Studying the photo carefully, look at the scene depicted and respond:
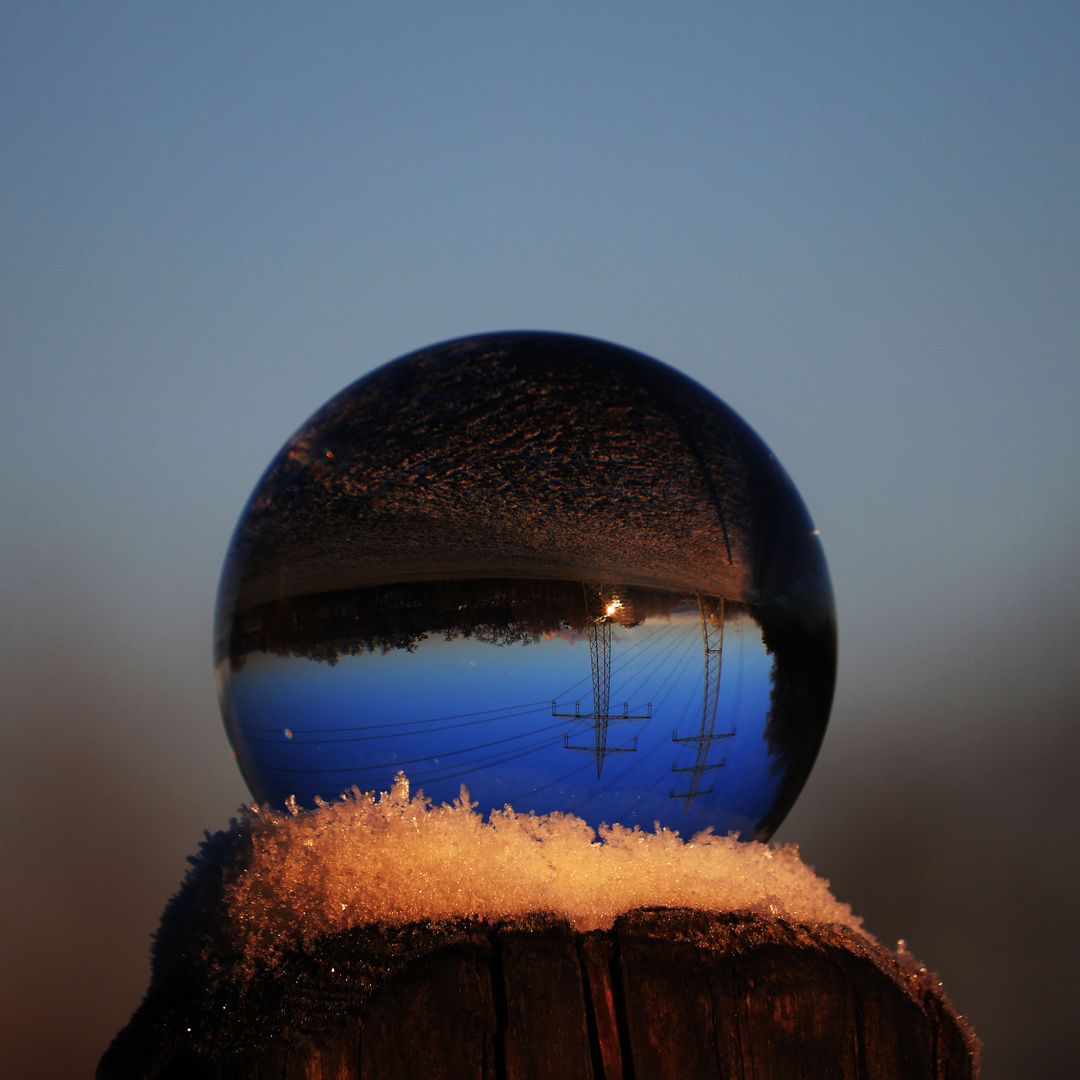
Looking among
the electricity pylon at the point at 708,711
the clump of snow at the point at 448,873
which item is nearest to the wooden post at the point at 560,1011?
the clump of snow at the point at 448,873

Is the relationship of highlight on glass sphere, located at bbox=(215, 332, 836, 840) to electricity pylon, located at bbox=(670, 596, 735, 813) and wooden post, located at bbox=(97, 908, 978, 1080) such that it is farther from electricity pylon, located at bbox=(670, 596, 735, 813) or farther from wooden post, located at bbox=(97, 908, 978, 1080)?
wooden post, located at bbox=(97, 908, 978, 1080)

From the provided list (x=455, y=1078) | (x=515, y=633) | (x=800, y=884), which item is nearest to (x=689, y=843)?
(x=800, y=884)

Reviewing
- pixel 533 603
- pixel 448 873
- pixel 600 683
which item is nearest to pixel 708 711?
pixel 600 683

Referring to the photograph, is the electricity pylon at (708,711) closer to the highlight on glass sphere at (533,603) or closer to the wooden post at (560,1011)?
the highlight on glass sphere at (533,603)

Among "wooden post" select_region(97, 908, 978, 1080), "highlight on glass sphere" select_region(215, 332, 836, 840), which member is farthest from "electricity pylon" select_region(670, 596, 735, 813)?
"wooden post" select_region(97, 908, 978, 1080)

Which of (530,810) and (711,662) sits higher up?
(711,662)

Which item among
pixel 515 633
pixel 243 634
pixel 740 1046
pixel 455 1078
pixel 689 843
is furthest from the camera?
pixel 243 634

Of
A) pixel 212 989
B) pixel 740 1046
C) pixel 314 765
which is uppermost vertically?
pixel 314 765

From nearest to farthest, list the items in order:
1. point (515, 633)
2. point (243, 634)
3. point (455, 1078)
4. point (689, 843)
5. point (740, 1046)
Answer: point (455, 1078) < point (740, 1046) < point (515, 633) < point (689, 843) < point (243, 634)

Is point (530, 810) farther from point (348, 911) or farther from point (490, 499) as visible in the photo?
point (490, 499)
